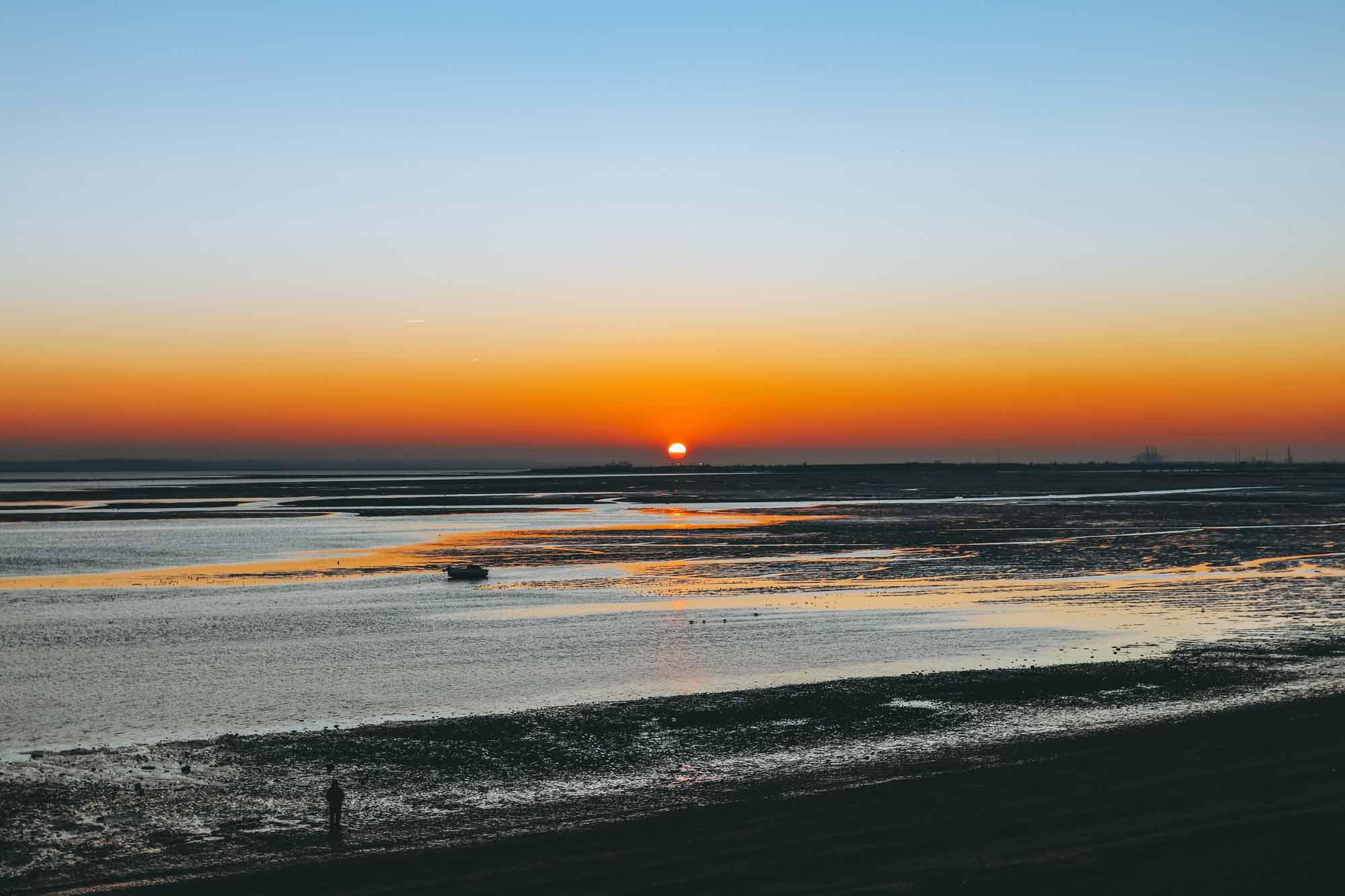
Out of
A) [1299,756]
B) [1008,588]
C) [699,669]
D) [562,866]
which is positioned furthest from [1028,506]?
[562,866]

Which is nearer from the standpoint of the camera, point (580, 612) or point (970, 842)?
point (970, 842)

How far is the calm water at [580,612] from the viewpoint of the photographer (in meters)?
27.4

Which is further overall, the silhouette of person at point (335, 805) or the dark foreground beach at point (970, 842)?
the silhouette of person at point (335, 805)

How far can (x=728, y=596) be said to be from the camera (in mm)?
43812

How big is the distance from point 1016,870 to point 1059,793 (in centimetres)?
391

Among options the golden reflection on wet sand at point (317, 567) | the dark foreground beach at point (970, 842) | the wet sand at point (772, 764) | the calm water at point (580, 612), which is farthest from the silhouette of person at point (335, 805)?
the golden reflection on wet sand at point (317, 567)

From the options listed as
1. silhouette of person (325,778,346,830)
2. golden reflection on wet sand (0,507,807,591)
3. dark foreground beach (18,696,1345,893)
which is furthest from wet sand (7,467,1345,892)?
golden reflection on wet sand (0,507,807,591)

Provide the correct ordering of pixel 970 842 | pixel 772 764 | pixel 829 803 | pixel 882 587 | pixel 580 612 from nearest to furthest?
pixel 970 842 → pixel 829 803 → pixel 772 764 → pixel 580 612 → pixel 882 587

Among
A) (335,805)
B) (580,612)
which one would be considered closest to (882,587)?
(580,612)

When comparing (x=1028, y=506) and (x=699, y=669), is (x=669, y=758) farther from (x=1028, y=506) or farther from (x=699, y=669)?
(x=1028, y=506)

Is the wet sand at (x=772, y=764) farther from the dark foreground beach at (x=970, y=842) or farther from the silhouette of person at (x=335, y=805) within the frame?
the silhouette of person at (x=335, y=805)

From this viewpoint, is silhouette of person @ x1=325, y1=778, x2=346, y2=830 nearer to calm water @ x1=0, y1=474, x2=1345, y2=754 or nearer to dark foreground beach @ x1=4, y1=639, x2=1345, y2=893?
dark foreground beach @ x1=4, y1=639, x2=1345, y2=893

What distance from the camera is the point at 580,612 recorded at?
39.9m

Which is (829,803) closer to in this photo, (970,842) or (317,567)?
(970,842)
